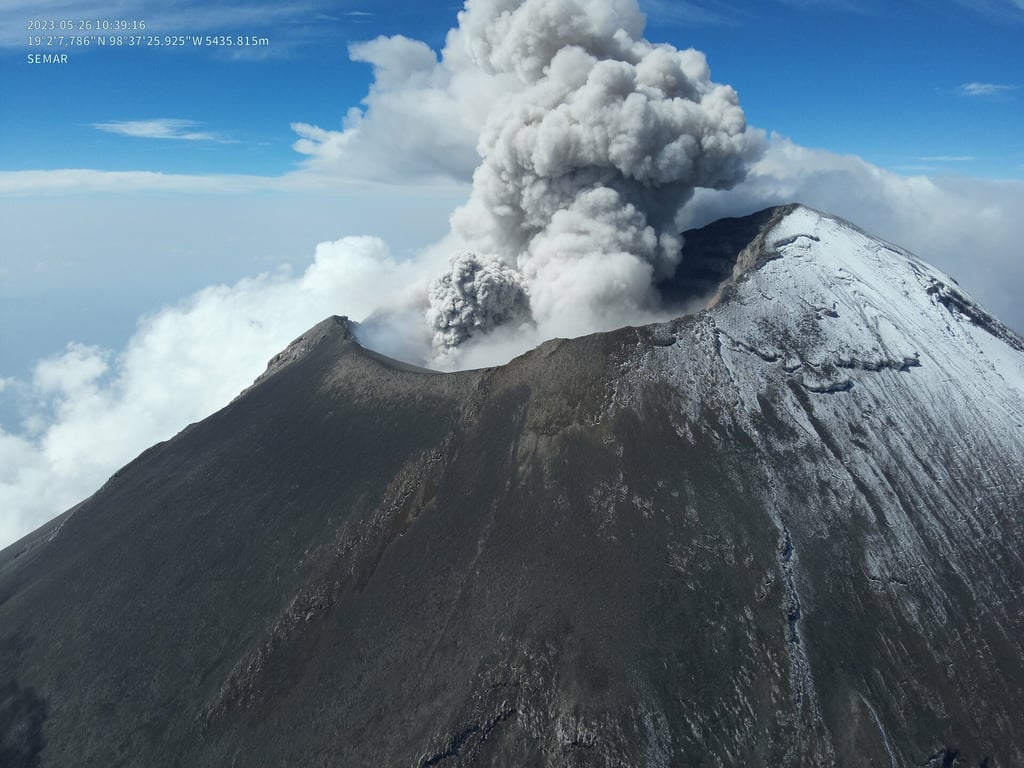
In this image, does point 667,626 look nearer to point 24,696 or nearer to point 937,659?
point 937,659

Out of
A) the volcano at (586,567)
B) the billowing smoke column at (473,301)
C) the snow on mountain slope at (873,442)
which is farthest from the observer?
the billowing smoke column at (473,301)

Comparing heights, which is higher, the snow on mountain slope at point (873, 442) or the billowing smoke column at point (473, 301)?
the snow on mountain slope at point (873, 442)

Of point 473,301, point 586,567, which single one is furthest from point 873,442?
point 473,301

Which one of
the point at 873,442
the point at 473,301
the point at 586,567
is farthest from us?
the point at 473,301

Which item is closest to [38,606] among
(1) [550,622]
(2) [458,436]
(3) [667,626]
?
(2) [458,436]

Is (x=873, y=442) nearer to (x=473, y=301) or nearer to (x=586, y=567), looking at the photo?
(x=586, y=567)

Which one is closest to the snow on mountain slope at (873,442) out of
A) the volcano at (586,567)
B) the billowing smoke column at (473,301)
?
the volcano at (586,567)

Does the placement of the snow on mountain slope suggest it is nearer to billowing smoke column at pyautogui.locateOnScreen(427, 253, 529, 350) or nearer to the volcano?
the volcano

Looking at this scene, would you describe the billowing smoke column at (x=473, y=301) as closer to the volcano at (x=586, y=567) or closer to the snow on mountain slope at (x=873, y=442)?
the volcano at (x=586, y=567)
